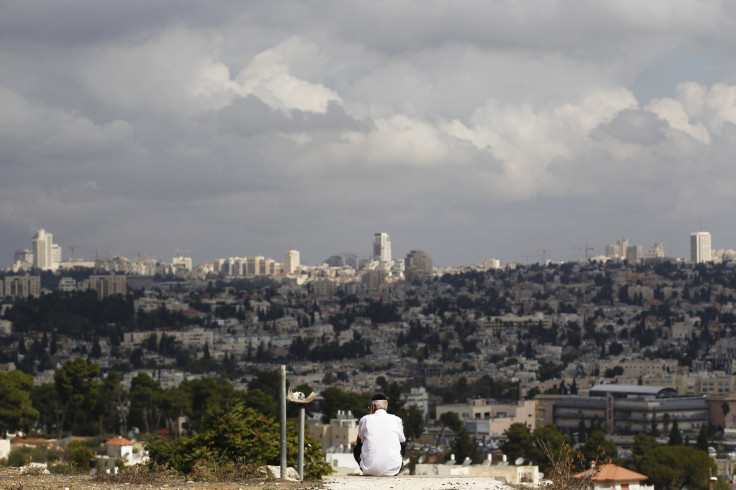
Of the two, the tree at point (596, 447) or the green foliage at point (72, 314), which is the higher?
the green foliage at point (72, 314)

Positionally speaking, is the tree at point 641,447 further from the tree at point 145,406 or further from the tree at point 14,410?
the tree at point 14,410

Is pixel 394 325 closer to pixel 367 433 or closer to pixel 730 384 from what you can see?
pixel 730 384

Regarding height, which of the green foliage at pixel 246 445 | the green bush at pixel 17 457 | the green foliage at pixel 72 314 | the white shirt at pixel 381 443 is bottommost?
the green bush at pixel 17 457

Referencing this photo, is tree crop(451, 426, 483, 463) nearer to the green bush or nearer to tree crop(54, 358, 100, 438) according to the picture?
tree crop(54, 358, 100, 438)

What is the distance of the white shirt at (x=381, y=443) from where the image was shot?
10820 mm

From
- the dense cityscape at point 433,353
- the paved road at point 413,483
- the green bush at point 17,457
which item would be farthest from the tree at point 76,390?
the paved road at point 413,483

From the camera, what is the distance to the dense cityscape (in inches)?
2088

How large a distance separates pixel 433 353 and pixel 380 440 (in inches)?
4703

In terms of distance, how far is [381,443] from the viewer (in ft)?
35.7

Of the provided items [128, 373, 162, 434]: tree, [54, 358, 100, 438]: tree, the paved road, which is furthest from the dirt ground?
[54, 358, 100, 438]: tree

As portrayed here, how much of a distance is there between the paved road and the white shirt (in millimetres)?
86

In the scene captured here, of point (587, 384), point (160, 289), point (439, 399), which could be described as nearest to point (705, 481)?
point (439, 399)

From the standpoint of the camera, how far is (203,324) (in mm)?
150875

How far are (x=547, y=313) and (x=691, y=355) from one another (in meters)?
43.1
